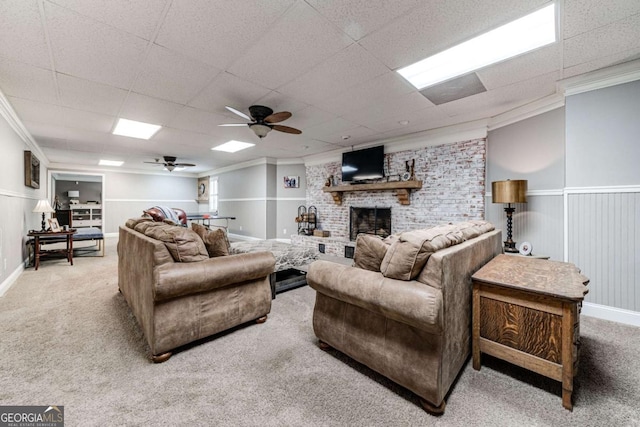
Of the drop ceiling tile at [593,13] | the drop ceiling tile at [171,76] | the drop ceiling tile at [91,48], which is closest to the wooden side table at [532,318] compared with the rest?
the drop ceiling tile at [593,13]

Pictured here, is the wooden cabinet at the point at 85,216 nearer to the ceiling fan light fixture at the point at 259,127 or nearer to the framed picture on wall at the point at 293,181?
the framed picture on wall at the point at 293,181

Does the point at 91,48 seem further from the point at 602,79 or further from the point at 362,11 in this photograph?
the point at 602,79

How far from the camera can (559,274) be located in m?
1.71

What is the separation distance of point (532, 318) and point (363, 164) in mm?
4423

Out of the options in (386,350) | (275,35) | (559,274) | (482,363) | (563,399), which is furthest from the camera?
(275,35)

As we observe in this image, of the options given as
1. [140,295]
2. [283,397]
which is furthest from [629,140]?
[140,295]

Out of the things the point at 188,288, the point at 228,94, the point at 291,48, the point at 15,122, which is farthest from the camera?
the point at 15,122

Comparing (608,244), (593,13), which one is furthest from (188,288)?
(608,244)

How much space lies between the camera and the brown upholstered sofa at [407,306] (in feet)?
4.50

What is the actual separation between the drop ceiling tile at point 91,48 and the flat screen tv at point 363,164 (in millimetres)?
4077

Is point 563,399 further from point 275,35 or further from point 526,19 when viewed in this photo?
point 275,35

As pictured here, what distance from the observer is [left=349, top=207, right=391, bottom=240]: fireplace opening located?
541 cm

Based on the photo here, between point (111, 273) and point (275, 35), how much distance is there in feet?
14.6

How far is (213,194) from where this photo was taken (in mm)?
9992
